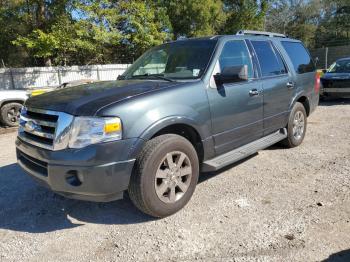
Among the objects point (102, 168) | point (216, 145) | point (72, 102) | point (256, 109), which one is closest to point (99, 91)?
point (72, 102)

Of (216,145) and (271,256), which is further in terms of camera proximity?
(216,145)

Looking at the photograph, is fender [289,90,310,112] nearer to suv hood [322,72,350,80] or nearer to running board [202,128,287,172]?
running board [202,128,287,172]

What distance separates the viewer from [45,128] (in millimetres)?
3469

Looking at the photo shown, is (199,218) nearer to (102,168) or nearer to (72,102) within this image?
(102,168)

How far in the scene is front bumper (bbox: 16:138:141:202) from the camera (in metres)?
3.13

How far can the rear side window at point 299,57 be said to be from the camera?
5.95 metres

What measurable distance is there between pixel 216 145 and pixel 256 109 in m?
0.96

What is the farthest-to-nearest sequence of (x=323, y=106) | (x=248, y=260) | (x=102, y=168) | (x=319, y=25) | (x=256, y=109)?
(x=319, y=25), (x=323, y=106), (x=256, y=109), (x=102, y=168), (x=248, y=260)

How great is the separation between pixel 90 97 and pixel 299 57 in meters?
4.24

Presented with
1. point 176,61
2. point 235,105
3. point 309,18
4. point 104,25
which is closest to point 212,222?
point 235,105

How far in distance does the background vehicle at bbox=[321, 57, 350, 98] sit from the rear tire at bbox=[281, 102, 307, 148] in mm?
5442

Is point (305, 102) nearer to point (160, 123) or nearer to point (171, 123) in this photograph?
point (171, 123)

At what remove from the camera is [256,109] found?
4766 mm

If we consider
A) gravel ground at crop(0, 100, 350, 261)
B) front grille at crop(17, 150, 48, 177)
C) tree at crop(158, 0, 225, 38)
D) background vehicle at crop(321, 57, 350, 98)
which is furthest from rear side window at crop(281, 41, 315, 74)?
tree at crop(158, 0, 225, 38)
